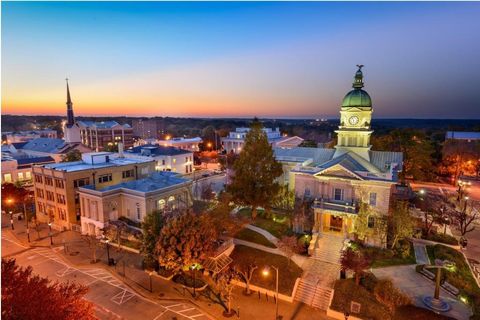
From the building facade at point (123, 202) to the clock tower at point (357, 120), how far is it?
958 inches

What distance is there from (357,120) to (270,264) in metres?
23.3

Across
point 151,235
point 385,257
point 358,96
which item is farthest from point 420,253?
point 151,235

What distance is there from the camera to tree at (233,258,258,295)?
27828 millimetres

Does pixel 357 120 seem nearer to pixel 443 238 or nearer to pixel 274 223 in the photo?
pixel 443 238

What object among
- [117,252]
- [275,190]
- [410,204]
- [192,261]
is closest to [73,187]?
[117,252]

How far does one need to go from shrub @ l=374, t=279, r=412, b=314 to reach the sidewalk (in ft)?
16.4

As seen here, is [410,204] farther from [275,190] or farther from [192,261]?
[192,261]

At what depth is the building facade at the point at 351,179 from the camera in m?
35.1

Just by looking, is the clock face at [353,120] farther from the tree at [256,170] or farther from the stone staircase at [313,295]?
the stone staircase at [313,295]

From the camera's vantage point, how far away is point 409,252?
33156 mm

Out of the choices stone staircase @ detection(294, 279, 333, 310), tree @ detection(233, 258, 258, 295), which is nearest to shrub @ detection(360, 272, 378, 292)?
stone staircase @ detection(294, 279, 333, 310)

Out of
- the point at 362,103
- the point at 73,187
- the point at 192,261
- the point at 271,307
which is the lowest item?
the point at 271,307

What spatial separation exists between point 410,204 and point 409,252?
1797 cm

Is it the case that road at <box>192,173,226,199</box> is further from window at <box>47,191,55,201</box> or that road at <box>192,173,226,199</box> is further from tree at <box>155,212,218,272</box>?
tree at <box>155,212,218,272</box>
